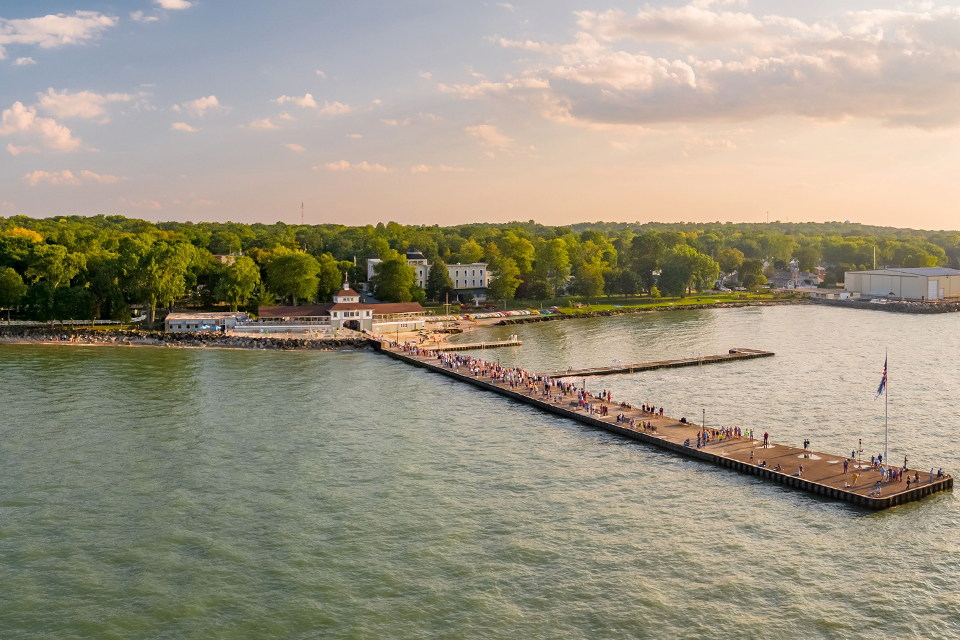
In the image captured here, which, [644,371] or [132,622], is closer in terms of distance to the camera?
[132,622]

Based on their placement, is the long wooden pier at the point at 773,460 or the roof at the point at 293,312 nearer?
the long wooden pier at the point at 773,460

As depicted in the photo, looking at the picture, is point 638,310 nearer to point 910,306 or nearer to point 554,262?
point 554,262

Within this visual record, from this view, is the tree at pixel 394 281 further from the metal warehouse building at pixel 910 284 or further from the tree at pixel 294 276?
the metal warehouse building at pixel 910 284

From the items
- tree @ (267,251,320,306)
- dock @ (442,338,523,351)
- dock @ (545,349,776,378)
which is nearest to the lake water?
dock @ (545,349,776,378)

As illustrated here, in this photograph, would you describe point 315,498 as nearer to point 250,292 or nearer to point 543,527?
point 543,527

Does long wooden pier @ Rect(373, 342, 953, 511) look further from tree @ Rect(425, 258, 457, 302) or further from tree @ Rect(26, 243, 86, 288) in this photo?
tree @ Rect(425, 258, 457, 302)

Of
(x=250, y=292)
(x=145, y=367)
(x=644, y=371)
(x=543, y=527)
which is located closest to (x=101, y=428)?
(x=145, y=367)

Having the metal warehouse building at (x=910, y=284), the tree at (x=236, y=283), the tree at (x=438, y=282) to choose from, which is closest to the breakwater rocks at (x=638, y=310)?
the metal warehouse building at (x=910, y=284)
